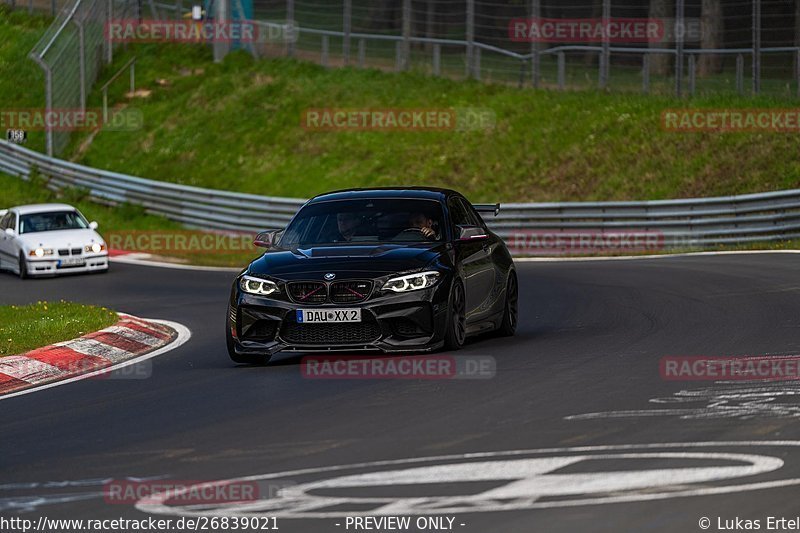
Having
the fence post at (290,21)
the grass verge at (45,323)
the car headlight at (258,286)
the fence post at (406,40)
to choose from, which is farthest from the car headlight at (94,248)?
the fence post at (290,21)

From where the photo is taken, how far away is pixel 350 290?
12.5 meters

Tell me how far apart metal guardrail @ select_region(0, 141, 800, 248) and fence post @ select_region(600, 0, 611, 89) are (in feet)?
20.7

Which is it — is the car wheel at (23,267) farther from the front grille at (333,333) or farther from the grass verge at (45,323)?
the front grille at (333,333)

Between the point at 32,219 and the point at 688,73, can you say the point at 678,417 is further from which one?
the point at 688,73

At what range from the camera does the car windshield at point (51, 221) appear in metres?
29.0

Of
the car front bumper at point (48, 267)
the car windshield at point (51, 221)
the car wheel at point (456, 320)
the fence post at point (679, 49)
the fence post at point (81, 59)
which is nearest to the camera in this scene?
the car wheel at point (456, 320)

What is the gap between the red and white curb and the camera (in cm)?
1299

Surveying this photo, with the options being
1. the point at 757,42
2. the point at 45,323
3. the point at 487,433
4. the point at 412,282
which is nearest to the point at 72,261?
the point at 45,323

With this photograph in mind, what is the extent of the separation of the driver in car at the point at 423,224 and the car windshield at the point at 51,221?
16.4 meters

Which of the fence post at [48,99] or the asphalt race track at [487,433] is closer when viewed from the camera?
the asphalt race track at [487,433]

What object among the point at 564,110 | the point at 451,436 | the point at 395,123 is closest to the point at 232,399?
the point at 451,436

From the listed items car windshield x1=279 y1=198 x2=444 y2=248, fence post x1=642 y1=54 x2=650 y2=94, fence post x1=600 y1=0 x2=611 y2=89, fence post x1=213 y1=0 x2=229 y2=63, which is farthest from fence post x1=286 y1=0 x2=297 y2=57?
car windshield x1=279 y1=198 x2=444 y2=248

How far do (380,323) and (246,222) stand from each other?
22040 mm

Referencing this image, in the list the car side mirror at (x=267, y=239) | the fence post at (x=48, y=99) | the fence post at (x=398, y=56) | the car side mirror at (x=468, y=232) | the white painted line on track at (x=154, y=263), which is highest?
the fence post at (x=398, y=56)
